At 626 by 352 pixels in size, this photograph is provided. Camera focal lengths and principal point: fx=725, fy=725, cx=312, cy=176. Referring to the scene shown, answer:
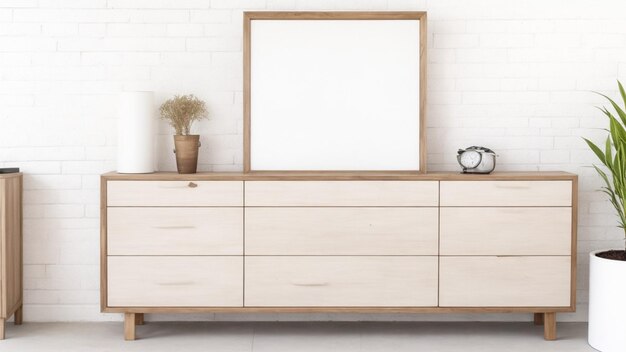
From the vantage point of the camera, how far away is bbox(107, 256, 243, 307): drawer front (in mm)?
3885

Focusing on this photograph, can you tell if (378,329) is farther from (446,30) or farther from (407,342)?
(446,30)

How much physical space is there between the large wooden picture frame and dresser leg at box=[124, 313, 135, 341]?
1.07m

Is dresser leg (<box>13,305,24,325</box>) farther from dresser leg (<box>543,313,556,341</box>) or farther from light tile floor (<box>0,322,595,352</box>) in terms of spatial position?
dresser leg (<box>543,313,556,341</box>)

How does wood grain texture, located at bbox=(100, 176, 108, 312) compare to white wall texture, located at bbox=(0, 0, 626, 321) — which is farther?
white wall texture, located at bbox=(0, 0, 626, 321)

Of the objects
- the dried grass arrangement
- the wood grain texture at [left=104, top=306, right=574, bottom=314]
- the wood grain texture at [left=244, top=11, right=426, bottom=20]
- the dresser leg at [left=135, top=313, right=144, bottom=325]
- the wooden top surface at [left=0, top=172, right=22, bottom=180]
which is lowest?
the dresser leg at [left=135, top=313, right=144, bottom=325]

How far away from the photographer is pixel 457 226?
3902 millimetres

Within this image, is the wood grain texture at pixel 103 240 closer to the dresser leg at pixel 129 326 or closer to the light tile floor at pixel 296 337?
the dresser leg at pixel 129 326

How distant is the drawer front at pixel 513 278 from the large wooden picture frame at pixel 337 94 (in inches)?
24.5

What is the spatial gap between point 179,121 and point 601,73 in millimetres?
2479

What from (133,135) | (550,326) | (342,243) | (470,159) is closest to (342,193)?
(342,243)

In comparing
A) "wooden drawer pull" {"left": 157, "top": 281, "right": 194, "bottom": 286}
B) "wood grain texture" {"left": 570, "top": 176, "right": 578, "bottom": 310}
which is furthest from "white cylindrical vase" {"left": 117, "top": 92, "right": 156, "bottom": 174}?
"wood grain texture" {"left": 570, "top": 176, "right": 578, "bottom": 310}

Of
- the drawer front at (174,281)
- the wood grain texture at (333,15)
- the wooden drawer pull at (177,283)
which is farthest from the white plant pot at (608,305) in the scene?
the wooden drawer pull at (177,283)

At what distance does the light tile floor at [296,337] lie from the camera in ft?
12.6

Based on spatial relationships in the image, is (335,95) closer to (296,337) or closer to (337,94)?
(337,94)
